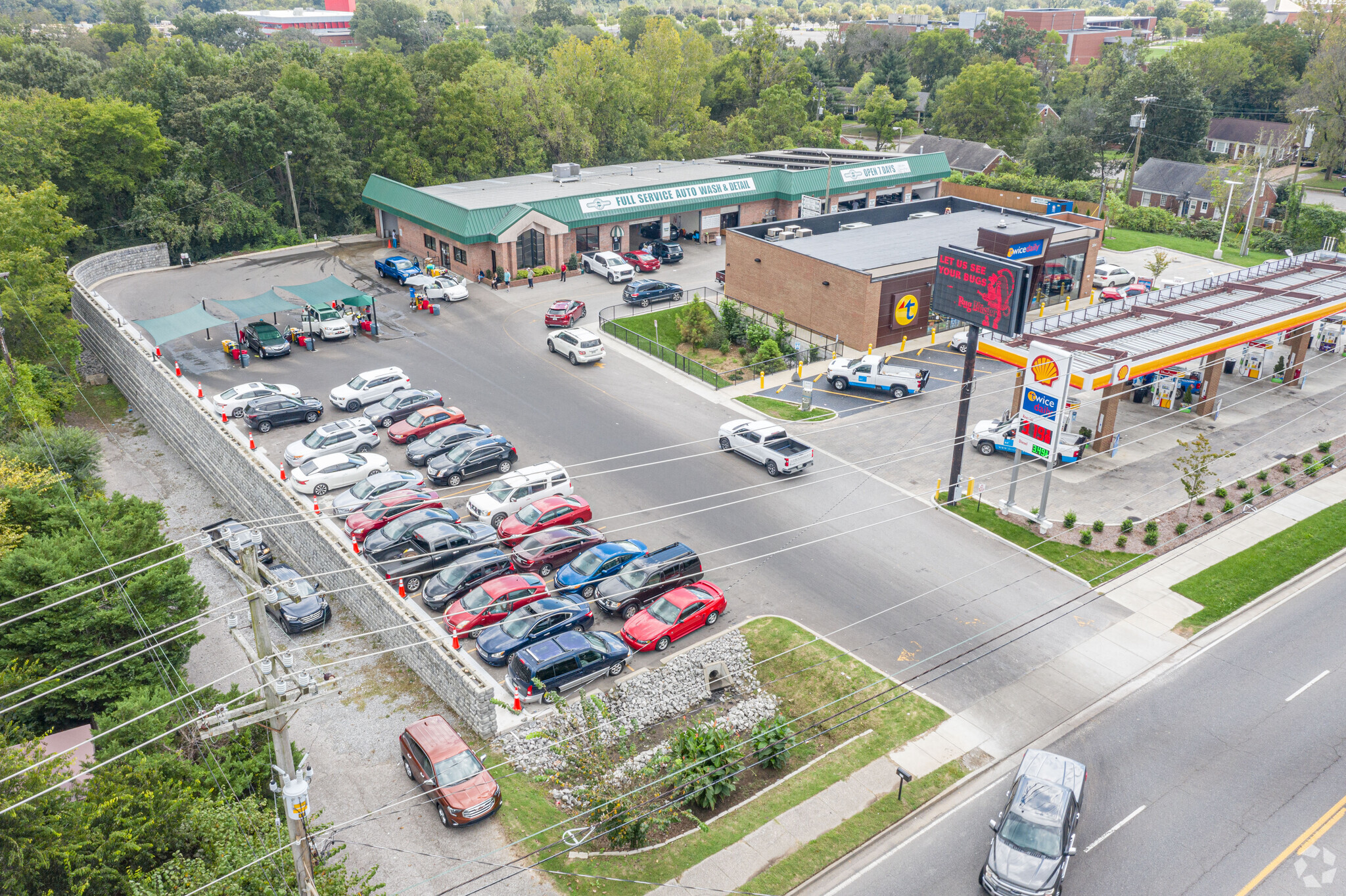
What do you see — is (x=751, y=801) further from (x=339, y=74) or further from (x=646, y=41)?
(x=646, y=41)

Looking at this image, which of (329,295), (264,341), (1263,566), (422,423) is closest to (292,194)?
(329,295)

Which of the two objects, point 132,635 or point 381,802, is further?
point 132,635

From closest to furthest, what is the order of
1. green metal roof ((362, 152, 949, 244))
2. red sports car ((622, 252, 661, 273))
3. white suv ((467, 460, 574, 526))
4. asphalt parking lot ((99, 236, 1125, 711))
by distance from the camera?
asphalt parking lot ((99, 236, 1125, 711)) < white suv ((467, 460, 574, 526)) < green metal roof ((362, 152, 949, 244)) < red sports car ((622, 252, 661, 273))

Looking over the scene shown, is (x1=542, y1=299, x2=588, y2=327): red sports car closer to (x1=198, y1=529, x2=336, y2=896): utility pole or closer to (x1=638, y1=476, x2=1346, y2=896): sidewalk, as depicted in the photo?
(x1=638, y1=476, x2=1346, y2=896): sidewalk

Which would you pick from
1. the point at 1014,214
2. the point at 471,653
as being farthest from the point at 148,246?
the point at 1014,214

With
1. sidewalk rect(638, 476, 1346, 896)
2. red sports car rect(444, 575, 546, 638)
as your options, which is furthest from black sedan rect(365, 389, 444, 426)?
sidewalk rect(638, 476, 1346, 896)

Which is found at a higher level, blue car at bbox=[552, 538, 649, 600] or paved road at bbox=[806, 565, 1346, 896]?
blue car at bbox=[552, 538, 649, 600]
